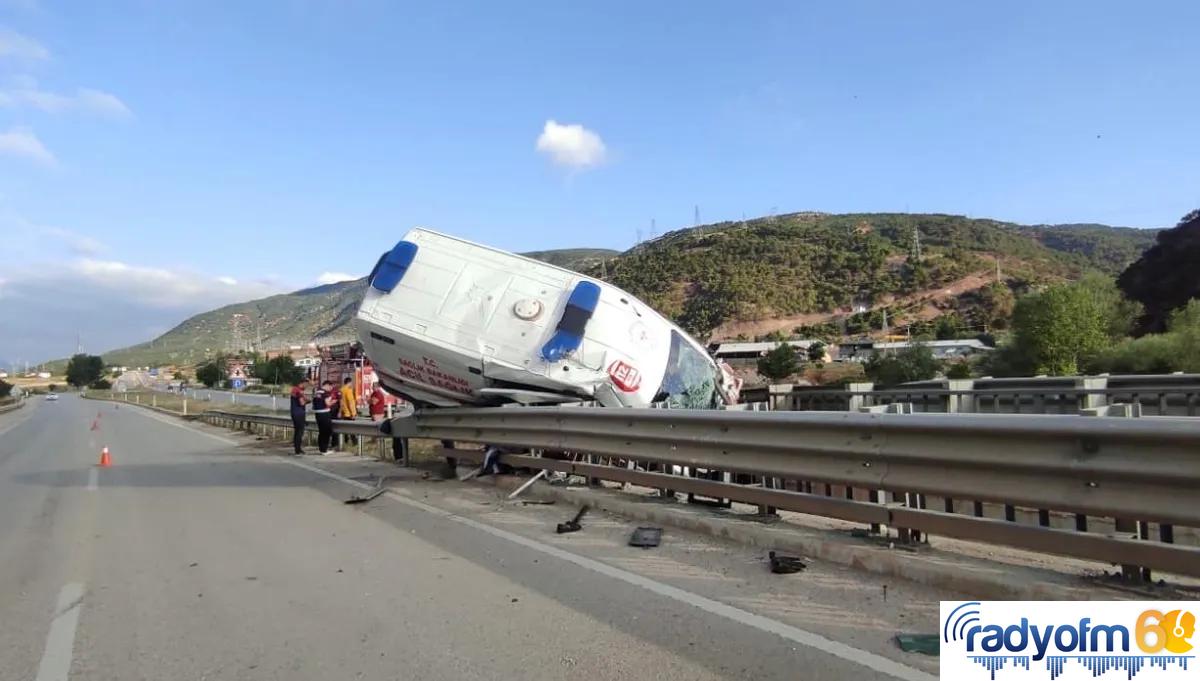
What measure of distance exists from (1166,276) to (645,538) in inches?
2586

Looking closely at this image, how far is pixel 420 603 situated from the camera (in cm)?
511

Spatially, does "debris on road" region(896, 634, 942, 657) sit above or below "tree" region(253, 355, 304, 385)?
below

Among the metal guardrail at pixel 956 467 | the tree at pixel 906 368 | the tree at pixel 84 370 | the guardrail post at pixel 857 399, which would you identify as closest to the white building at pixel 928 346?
the tree at pixel 906 368

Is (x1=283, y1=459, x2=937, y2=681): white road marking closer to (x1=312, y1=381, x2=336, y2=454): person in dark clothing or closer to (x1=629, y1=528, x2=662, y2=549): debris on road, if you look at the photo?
(x1=629, y1=528, x2=662, y2=549): debris on road

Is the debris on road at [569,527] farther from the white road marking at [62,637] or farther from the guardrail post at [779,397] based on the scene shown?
the guardrail post at [779,397]

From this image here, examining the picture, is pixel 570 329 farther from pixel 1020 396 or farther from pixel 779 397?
pixel 1020 396

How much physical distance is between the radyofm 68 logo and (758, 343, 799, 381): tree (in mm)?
45713

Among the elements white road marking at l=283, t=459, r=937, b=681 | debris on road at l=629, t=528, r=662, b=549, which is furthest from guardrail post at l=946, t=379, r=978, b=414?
white road marking at l=283, t=459, r=937, b=681

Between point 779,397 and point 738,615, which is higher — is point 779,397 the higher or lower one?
the higher one

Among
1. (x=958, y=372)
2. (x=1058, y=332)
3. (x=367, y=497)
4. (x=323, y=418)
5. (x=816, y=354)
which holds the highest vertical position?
(x=1058, y=332)

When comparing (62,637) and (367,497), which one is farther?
(367,497)

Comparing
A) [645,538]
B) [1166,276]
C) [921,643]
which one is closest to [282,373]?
[1166,276]

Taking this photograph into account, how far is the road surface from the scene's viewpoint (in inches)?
158

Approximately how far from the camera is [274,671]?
160 inches
